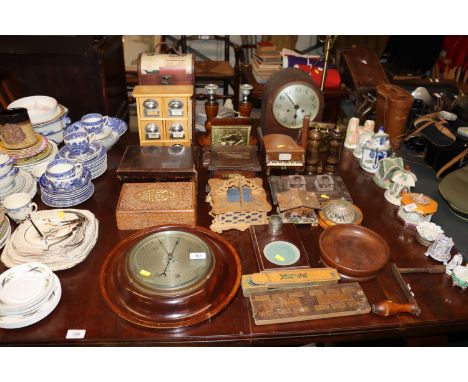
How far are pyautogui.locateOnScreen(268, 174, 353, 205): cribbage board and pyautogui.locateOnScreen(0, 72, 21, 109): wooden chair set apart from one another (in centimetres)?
199

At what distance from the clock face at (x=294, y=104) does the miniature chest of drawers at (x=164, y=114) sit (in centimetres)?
61

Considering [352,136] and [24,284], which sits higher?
[352,136]

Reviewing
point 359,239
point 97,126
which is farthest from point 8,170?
point 359,239

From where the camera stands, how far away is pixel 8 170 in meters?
2.05

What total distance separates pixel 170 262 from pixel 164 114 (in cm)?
121

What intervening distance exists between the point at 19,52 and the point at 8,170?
1101 millimetres

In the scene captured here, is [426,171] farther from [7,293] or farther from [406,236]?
[7,293]

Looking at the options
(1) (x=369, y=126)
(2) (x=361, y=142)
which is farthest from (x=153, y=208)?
(1) (x=369, y=126)

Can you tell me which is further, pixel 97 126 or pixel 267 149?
pixel 97 126

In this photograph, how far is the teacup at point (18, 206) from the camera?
1.93 meters

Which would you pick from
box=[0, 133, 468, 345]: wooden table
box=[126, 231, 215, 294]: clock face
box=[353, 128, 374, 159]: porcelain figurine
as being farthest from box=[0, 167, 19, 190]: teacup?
box=[353, 128, 374, 159]: porcelain figurine

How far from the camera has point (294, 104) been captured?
106 inches

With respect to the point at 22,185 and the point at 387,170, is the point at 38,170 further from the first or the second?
the point at 387,170

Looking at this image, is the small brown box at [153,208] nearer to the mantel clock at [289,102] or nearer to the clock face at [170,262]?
the clock face at [170,262]
